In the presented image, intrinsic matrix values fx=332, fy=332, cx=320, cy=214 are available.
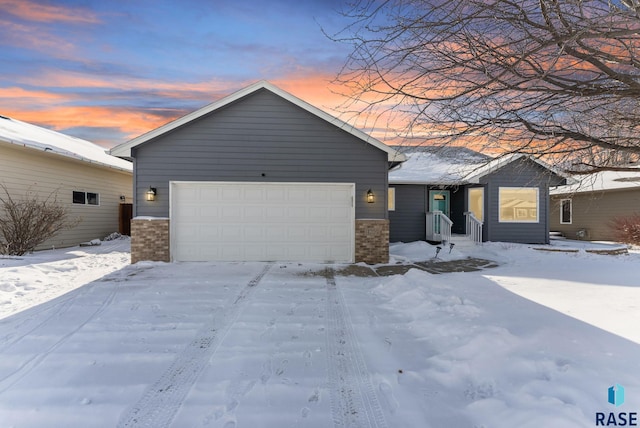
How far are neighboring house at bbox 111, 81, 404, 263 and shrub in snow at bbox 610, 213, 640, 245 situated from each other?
1169cm

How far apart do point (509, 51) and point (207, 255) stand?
344 inches

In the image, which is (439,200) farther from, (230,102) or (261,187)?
(230,102)

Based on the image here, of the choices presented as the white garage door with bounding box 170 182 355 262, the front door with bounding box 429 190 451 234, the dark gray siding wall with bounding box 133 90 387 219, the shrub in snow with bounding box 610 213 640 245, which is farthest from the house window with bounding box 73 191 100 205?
the shrub in snow with bounding box 610 213 640 245

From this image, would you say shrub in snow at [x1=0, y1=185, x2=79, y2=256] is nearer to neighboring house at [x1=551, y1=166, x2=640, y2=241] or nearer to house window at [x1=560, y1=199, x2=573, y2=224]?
neighboring house at [x1=551, y1=166, x2=640, y2=241]

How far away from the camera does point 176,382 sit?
292 centimetres

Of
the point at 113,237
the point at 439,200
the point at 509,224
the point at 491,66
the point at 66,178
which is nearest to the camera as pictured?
the point at 491,66

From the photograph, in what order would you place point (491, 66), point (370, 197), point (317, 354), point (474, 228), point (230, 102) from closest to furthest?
point (491, 66), point (317, 354), point (230, 102), point (370, 197), point (474, 228)

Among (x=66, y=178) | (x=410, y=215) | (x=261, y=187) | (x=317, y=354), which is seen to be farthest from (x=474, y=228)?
(x=66, y=178)

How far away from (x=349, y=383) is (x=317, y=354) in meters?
0.65

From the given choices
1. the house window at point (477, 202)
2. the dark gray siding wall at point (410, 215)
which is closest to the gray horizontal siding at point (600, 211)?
the house window at point (477, 202)

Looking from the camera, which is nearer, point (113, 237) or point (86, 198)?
point (86, 198)

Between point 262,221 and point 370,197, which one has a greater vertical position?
point 370,197

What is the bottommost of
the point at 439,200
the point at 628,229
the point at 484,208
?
the point at 628,229

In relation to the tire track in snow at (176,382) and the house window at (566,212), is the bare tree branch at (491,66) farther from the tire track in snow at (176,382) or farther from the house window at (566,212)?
the house window at (566,212)
